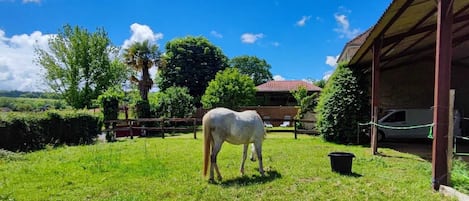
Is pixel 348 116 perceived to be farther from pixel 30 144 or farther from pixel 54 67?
pixel 54 67

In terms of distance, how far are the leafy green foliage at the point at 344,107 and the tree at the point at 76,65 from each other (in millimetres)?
23333

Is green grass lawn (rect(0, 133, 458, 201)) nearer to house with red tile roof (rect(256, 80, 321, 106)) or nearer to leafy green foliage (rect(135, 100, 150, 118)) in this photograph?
leafy green foliage (rect(135, 100, 150, 118))

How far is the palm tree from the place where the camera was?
73.6ft

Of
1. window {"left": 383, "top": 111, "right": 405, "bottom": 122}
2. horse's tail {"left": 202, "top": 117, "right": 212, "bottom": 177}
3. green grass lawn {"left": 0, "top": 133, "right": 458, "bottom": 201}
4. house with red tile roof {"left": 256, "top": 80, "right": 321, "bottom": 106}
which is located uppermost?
house with red tile roof {"left": 256, "top": 80, "right": 321, "bottom": 106}

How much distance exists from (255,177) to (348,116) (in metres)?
7.52

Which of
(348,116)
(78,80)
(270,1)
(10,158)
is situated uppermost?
(270,1)

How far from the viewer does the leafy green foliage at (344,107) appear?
1238 cm

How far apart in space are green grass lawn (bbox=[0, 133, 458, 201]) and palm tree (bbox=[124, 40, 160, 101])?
14.5 meters

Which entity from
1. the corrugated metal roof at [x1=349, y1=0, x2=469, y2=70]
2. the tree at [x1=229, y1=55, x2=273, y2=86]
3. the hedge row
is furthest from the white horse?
the tree at [x1=229, y1=55, x2=273, y2=86]

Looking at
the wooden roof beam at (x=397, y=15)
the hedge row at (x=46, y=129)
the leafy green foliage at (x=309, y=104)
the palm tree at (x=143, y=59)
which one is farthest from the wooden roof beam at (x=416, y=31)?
the palm tree at (x=143, y=59)

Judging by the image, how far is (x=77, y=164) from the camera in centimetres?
758

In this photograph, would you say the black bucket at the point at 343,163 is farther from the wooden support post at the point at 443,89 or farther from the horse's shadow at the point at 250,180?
the wooden support post at the point at 443,89

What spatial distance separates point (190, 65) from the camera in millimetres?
33625

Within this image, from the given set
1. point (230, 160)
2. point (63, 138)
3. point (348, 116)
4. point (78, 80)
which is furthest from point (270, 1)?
point (78, 80)
